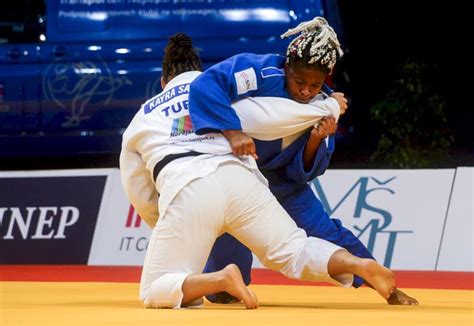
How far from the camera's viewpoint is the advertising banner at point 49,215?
8.32 meters

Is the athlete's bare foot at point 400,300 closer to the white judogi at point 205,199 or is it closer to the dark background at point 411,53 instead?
the white judogi at point 205,199

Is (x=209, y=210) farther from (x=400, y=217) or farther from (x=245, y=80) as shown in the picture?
(x=400, y=217)

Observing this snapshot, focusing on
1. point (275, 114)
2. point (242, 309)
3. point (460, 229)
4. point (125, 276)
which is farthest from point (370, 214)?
point (242, 309)

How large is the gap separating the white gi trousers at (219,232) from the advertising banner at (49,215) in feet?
12.1

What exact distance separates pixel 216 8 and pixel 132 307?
4451mm

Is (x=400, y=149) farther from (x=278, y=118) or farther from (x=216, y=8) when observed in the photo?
(x=278, y=118)

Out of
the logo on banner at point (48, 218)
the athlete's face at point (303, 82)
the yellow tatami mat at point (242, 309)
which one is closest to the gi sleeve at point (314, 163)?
the athlete's face at point (303, 82)

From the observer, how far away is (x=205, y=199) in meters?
4.65

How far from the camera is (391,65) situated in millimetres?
10359

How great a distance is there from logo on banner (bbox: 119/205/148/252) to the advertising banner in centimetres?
26

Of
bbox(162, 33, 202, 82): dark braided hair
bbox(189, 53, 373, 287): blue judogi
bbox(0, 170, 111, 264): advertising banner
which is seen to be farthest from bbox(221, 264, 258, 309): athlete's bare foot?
bbox(0, 170, 111, 264): advertising banner

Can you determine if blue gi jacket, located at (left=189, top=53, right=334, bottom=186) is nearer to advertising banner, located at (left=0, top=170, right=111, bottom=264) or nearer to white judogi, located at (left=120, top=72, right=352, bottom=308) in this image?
white judogi, located at (left=120, top=72, right=352, bottom=308)

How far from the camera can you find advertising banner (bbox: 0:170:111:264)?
27.3ft

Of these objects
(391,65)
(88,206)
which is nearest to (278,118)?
(88,206)
